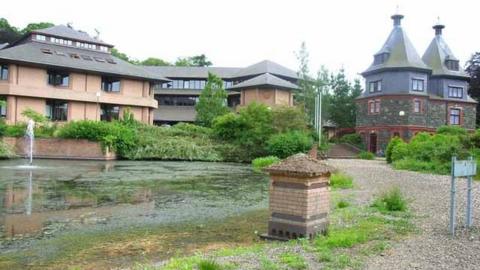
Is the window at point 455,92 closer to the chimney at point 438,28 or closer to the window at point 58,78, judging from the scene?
the chimney at point 438,28

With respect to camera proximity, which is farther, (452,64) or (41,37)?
(452,64)

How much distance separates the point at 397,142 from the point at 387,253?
29971 millimetres

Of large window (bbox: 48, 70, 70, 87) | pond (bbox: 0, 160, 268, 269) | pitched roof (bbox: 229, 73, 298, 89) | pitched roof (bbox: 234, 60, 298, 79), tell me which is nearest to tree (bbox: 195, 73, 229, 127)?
pitched roof (bbox: 229, 73, 298, 89)

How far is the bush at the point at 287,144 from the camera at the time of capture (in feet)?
119

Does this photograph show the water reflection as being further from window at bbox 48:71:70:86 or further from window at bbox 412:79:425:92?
window at bbox 412:79:425:92

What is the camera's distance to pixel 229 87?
2298 inches

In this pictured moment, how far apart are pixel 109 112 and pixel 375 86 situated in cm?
2869

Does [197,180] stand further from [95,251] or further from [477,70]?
[477,70]

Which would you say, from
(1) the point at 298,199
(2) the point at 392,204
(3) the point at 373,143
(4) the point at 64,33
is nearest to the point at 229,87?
(3) the point at 373,143

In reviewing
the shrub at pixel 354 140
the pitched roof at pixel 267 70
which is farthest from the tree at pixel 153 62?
the shrub at pixel 354 140

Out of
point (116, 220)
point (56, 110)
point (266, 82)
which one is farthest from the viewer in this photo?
point (266, 82)

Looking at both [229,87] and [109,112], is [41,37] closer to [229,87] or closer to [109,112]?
[109,112]

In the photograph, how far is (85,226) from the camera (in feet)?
31.7

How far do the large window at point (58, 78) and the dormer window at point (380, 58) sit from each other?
32.4 meters
